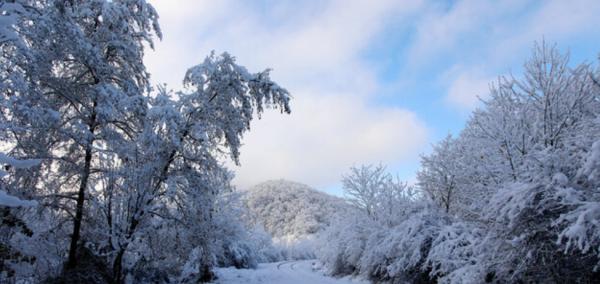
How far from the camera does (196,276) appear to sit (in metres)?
17.1

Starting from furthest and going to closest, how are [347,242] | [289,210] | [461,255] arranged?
[289,210] < [347,242] < [461,255]

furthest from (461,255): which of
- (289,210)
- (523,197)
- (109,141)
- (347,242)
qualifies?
(289,210)

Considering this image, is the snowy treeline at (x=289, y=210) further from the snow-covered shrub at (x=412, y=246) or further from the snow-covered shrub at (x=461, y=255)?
the snow-covered shrub at (x=461, y=255)

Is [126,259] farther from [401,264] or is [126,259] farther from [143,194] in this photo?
[401,264]

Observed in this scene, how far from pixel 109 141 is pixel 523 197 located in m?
10.0

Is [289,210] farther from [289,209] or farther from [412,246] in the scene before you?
[412,246]

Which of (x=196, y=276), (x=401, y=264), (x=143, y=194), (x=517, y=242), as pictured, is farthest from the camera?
(x=196, y=276)

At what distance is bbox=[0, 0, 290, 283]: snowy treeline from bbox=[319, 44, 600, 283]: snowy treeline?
20.9ft

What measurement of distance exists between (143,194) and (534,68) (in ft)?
37.9

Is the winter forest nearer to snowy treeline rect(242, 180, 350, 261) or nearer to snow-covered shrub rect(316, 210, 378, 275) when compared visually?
snow-covered shrub rect(316, 210, 378, 275)

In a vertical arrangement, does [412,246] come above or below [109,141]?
below

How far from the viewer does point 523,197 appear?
24.5 feet

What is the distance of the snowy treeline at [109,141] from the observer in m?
7.98

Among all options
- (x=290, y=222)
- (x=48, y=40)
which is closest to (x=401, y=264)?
(x=48, y=40)
